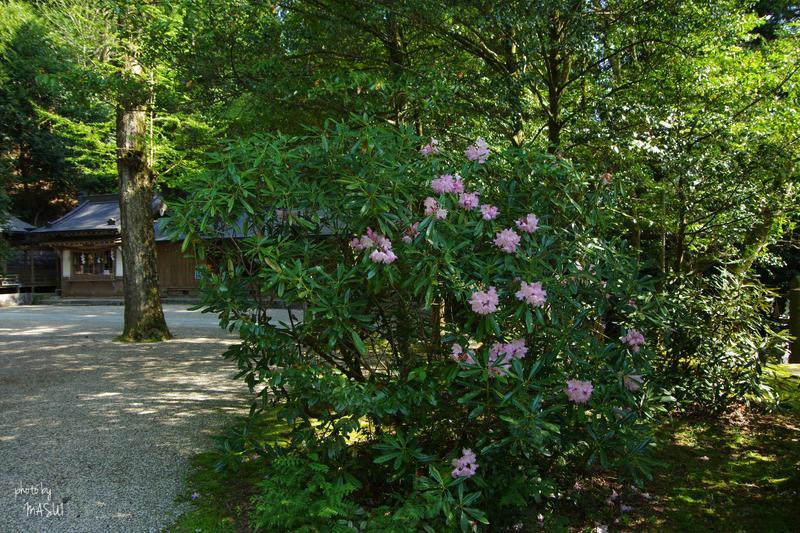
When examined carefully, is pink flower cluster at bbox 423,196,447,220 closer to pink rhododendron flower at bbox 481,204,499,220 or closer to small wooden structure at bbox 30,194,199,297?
pink rhododendron flower at bbox 481,204,499,220

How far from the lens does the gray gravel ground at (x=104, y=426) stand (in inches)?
126

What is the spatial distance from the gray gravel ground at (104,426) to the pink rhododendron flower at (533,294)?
7.65 ft

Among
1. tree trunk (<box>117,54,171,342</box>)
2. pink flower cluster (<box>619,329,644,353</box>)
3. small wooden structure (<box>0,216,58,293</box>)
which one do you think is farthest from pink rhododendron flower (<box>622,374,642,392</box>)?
small wooden structure (<box>0,216,58,293</box>)

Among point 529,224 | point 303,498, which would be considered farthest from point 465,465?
point 529,224

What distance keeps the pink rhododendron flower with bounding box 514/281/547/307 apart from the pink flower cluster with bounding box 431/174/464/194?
23.9 inches

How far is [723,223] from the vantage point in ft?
17.2

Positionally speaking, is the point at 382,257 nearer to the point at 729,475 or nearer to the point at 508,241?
the point at 508,241

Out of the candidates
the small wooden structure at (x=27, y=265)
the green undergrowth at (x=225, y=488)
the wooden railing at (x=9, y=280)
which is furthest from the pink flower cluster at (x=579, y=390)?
the small wooden structure at (x=27, y=265)

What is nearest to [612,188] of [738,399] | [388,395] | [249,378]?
[388,395]

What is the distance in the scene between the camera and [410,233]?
8.77 feet

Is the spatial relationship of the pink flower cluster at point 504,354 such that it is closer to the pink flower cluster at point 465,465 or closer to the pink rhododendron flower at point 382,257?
the pink flower cluster at point 465,465

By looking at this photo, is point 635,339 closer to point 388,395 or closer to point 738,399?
point 388,395

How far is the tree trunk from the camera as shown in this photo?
9.10m

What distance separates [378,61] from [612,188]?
11.3 feet
